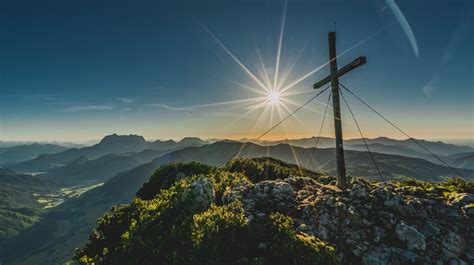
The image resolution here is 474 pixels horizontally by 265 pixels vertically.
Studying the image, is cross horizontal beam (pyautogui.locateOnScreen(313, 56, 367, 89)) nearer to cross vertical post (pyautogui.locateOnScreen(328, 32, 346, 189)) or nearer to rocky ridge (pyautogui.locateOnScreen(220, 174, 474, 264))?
cross vertical post (pyautogui.locateOnScreen(328, 32, 346, 189))

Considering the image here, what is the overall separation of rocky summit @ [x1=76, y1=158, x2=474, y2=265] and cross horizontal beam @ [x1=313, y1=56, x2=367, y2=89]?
666cm

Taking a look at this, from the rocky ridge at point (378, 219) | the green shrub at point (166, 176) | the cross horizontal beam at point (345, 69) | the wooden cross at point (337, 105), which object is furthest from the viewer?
the green shrub at point (166, 176)

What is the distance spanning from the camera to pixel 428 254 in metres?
8.41

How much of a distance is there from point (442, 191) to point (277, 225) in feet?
34.1

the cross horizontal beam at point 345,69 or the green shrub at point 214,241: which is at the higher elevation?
the cross horizontal beam at point 345,69

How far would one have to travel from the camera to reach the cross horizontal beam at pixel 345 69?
1071 centimetres

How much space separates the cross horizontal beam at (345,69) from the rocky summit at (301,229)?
6.66 metres

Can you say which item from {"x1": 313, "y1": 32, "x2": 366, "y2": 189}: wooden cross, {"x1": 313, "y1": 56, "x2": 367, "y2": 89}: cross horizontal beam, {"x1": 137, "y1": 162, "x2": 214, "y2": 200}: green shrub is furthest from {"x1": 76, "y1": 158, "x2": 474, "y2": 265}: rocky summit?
{"x1": 137, "y1": 162, "x2": 214, "y2": 200}: green shrub

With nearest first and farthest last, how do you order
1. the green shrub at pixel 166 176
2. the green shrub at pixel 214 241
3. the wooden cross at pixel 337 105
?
the green shrub at pixel 214 241 < the wooden cross at pixel 337 105 < the green shrub at pixel 166 176

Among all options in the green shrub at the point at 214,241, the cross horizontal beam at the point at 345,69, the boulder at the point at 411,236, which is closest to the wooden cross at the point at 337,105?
the cross horizontal beam at the point at 345,69

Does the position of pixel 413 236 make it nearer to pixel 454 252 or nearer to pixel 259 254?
pixel 454 252

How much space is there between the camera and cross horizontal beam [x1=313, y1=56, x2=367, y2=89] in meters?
10.7

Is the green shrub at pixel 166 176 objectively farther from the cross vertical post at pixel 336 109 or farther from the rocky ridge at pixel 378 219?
the cross vertical post at pixel 336 109

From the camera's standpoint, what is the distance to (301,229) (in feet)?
32.1
